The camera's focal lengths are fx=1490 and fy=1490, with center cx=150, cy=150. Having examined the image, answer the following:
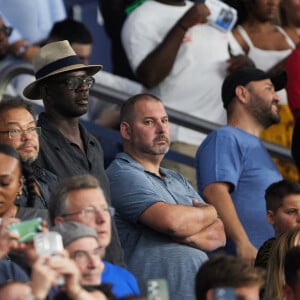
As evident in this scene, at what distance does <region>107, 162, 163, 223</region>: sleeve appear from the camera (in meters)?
8.60

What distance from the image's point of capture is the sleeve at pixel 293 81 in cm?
1100

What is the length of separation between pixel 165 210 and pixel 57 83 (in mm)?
1068

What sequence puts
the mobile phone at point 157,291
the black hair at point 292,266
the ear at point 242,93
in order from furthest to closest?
the ear at point 242,93
the black hair at point 292,266
the mobile phone at point 157,291

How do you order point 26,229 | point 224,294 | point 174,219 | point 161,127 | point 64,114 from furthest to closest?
point 161,127 → point 64,114 → point 174,219 → point 26,229 → point 224,294

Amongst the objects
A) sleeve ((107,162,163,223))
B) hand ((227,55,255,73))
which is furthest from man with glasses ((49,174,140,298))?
hand ((227,55,255,73))

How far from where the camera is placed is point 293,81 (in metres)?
11.1

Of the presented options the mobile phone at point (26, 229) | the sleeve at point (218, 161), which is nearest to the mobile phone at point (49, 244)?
the mobile phone at point (26, 229)

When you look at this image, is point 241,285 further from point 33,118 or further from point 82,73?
point 82,73

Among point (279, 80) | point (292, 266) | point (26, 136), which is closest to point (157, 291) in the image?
point (292, 266)

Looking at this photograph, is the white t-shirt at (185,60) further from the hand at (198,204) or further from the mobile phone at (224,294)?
the mobile phone at (224,294)

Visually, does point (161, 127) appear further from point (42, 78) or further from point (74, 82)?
point (42, 78)

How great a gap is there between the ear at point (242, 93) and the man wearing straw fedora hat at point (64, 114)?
144 cm

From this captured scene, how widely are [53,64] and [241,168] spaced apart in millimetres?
1610

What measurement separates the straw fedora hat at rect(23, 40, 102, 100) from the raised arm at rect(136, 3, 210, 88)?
197cm
